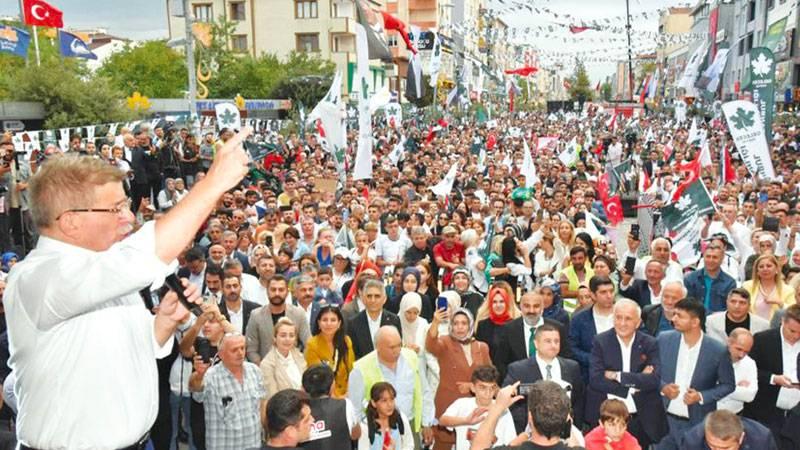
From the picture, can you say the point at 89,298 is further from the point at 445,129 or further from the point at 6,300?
the point at 445,129

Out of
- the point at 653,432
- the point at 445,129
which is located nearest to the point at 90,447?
the point at 653,432

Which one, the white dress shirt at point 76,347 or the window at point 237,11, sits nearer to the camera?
the white dress shirt at point 76,347

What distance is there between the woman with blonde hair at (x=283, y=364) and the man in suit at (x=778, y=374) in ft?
11.3

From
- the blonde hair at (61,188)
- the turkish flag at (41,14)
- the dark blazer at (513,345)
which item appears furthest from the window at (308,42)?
the blonde hair at (61,188)

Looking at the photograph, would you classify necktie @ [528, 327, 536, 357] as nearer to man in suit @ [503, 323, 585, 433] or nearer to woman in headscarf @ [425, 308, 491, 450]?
woman in headscarf @ [425, 308, 491, 450]

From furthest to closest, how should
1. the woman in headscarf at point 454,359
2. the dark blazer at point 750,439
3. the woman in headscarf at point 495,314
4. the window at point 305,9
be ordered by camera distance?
the window at point 305,9
the woman in headscarf at point 495,314
the woman in headscarf at point 454,359
the dark blazer at point 750,439

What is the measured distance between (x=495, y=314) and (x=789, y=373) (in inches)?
91.2

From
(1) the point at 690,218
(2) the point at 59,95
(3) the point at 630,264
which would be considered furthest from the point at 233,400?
(2) the point at 59,95

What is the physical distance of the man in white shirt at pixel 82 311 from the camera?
1.87 meters

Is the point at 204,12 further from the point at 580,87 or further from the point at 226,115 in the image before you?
the point at 580,87

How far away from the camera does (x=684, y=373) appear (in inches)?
225

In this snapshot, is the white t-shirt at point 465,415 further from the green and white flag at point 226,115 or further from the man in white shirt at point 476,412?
the green and white flag at point 226,115

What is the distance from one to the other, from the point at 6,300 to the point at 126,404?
1.31 ft

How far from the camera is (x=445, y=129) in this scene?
1578 inches
